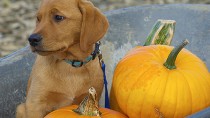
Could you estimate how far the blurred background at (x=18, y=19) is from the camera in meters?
5.91

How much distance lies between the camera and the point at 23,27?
6.32m

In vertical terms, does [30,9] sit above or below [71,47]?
below

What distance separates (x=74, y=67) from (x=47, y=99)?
9.6 inches

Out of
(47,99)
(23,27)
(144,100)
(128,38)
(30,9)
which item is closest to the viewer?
(144,100)

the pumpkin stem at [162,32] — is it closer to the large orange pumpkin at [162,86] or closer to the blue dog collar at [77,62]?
the large orange pumpkin at [162,86]

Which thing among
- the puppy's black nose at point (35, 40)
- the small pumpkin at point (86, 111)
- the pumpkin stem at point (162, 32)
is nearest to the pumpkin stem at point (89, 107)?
the small pumpkin at point (86, 111)

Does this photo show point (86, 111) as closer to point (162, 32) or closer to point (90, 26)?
point (90, 26)

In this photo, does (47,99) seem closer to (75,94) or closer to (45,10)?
(75,94)

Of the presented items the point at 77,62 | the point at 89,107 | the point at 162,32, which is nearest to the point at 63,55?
the point at 77,62

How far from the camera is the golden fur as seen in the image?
2.77m

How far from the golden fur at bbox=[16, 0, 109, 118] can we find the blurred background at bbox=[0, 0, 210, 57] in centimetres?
275

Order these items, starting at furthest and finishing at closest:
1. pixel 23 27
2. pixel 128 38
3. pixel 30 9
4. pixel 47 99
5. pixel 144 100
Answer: pixel 30 9 < pixel 23 27 < pixel 128 38 < pixel 47 99 < pixel 144 100

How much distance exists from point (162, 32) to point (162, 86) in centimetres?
67

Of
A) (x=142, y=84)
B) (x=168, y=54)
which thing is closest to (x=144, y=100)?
(x=142, y=84)
